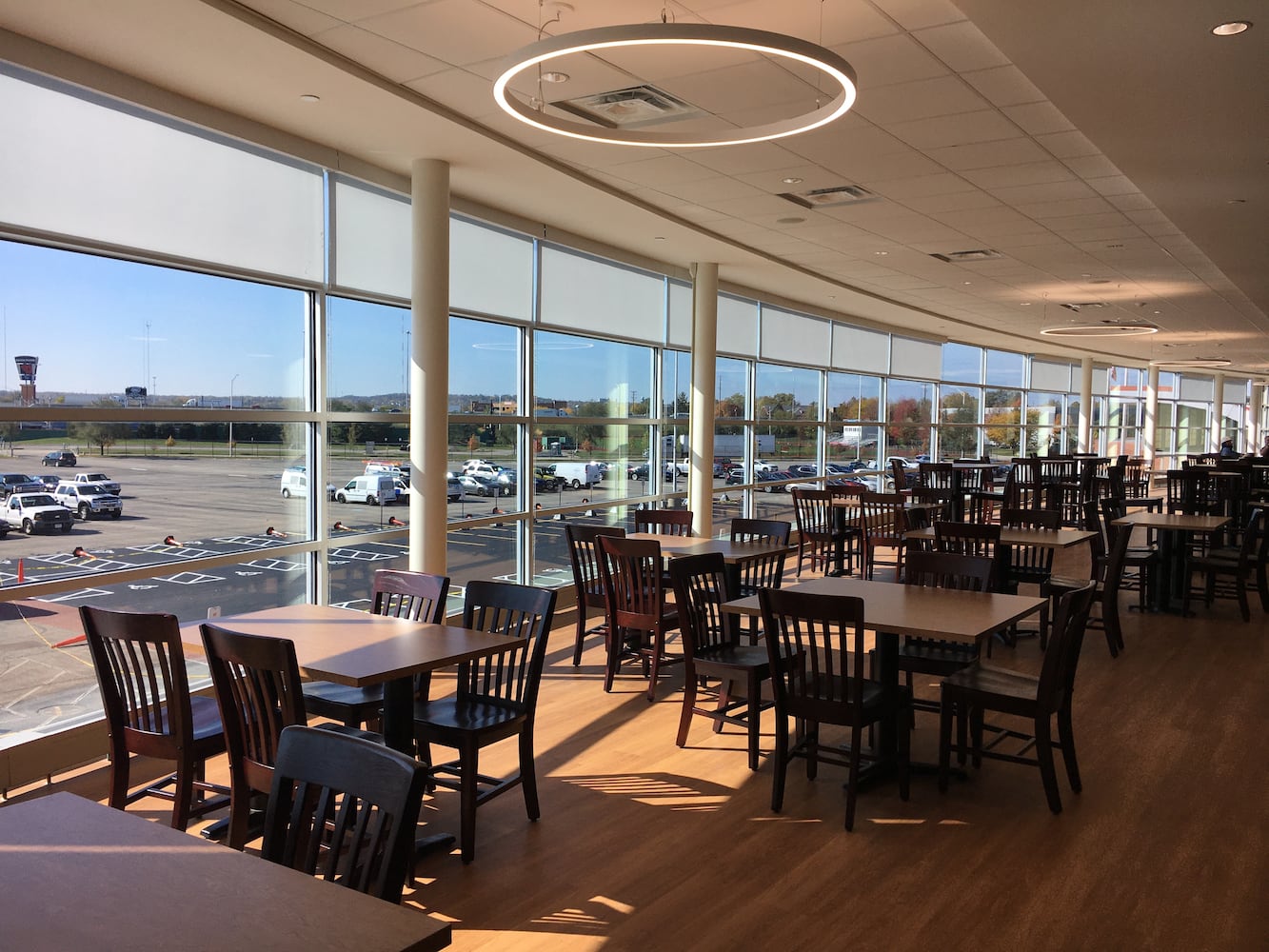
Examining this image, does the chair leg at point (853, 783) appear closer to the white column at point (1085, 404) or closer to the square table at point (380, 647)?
the square table at point (380, 647)

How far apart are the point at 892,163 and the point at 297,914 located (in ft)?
17.9

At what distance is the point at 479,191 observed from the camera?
655 centimetres

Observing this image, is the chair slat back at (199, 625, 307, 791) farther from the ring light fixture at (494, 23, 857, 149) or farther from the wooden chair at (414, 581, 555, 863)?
the ring light fixture at (494, 23, 857, 149)

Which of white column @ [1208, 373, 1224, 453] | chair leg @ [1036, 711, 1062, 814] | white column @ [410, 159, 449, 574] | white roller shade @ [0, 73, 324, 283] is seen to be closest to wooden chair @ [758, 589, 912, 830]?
chair leg @ [1036, 711, 1062, 814]

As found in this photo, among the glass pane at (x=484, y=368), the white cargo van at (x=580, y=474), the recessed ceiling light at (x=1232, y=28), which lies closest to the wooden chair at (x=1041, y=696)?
the recessed ceiling light at (x=1232, y=28)

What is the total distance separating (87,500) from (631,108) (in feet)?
10.4

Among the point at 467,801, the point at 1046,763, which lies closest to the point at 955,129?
the point at 1046,763

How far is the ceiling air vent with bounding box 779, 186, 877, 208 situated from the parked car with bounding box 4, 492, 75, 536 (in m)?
4.74

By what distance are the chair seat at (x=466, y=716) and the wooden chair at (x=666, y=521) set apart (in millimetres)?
3489

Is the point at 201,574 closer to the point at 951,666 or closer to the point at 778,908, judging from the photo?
the point at 778,908

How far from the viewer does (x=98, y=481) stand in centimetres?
451

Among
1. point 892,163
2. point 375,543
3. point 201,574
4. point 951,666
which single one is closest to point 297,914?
point 951,666

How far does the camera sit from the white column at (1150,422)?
2255 centimetres

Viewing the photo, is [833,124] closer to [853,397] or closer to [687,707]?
[687,707]
